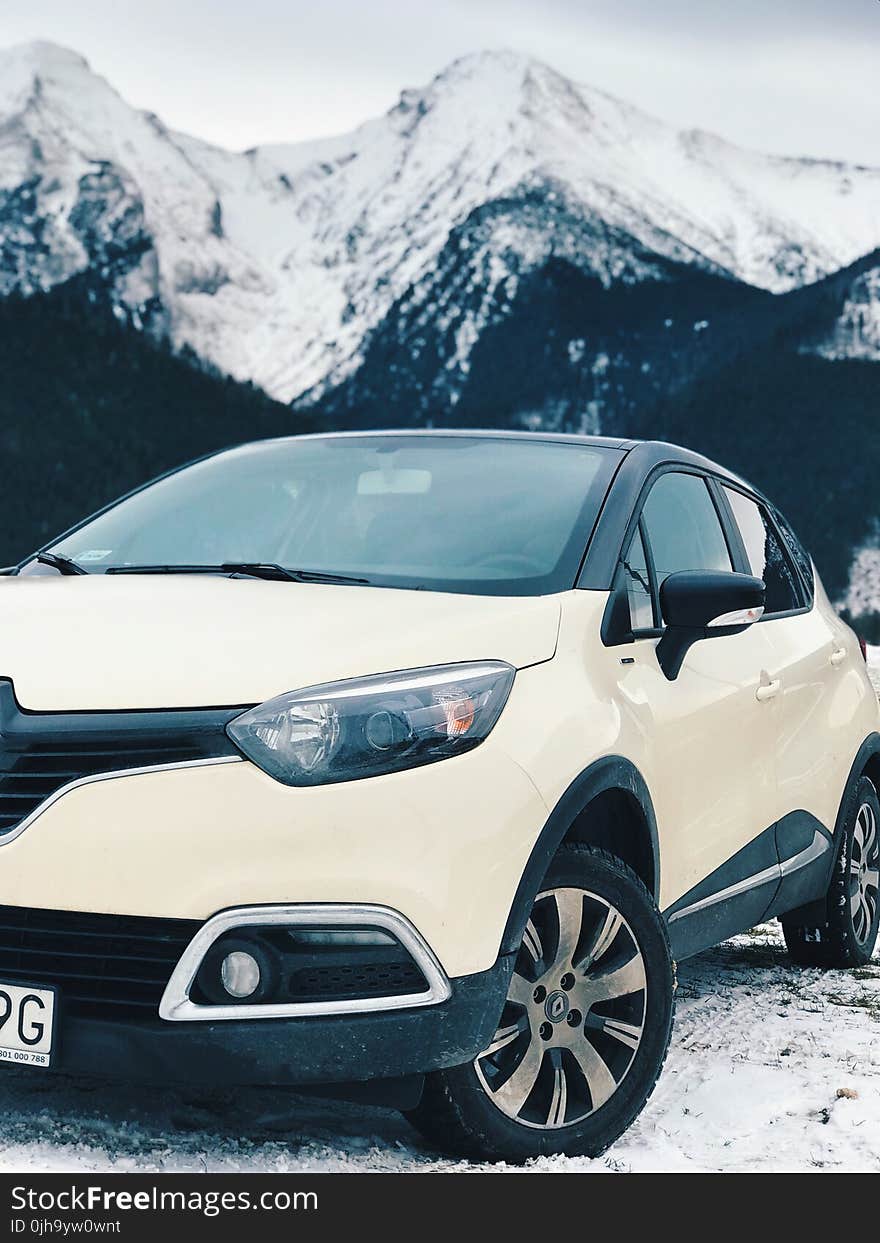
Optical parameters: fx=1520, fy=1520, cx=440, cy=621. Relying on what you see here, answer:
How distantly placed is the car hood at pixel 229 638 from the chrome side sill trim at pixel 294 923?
0.39 m

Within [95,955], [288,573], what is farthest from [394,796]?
[288,573]

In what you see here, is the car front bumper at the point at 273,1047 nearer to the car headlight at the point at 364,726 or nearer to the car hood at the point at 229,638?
the car headlight at the point at 364,726

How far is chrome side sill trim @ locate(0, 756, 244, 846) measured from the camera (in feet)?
8.96

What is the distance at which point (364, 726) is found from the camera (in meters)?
2.82

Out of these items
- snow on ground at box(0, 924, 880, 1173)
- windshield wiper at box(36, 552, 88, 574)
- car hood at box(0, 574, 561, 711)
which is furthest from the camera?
windshield wiper at box(36, 552, 88, 574)

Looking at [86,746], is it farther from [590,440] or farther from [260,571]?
[590,440]

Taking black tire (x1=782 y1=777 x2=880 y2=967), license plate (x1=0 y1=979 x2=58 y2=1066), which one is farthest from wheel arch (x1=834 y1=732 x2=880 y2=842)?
license plate (x1=0 y1=979 x2=58 y2=1066)

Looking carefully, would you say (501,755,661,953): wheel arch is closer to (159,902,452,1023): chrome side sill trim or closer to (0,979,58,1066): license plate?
(159,902,452,1023): chrome side sill trim

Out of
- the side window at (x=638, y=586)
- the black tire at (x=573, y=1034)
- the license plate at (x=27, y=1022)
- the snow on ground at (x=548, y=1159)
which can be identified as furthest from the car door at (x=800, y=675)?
the license plate at (x=27, y=1022)

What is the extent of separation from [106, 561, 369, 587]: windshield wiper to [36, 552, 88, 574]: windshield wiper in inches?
4.0

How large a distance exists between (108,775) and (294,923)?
429 millimetres

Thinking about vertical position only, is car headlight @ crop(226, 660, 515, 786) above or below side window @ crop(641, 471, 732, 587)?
below

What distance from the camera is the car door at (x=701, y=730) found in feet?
12.0

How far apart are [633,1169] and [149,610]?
5.10ft
